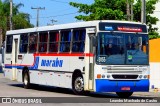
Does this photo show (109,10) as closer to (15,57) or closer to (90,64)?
(15,57)

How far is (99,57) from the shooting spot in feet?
65.7

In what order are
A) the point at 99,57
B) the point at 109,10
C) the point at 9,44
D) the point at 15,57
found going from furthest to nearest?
1. the point at 109,10
2. the point at 9,44
3. the point at 15,57
4. the point at 99,57

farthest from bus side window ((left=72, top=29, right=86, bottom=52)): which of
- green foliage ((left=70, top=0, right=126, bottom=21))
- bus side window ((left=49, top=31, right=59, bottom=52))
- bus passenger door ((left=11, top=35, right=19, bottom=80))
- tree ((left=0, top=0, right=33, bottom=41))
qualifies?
tree ((left=0, top=0, right=33, bottom=41))

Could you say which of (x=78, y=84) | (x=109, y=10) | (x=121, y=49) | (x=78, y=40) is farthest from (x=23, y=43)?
(x=109, y=10)

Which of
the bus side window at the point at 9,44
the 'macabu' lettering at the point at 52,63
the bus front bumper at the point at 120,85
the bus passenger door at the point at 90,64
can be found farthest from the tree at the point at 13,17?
the bus front bumper at the point at 120,85

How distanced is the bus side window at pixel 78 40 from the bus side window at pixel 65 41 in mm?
510

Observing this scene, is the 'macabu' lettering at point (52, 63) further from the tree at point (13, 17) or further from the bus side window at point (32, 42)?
the tree at point (13, 17)

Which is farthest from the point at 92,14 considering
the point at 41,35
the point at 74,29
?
the point at 74,29

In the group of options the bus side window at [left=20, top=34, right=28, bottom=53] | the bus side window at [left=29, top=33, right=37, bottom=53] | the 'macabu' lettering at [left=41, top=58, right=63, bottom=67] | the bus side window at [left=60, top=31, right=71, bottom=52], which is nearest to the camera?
the bus side window at [left=60, top=31, right=71, bottom=52]

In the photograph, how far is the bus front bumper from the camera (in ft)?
65.1

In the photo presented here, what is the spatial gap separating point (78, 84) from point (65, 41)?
2407 millimetres

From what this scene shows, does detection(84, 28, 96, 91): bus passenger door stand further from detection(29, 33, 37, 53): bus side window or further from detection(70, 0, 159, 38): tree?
detection(70, 0, 159, 38): tree

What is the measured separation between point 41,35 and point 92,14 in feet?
63.3

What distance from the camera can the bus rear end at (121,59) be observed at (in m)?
20.0
